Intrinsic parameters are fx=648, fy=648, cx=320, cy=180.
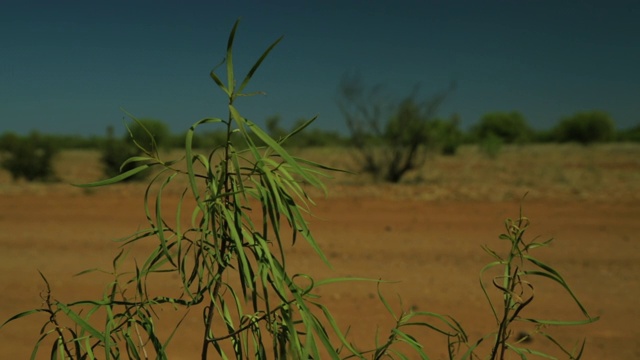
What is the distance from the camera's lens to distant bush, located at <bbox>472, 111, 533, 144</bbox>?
7561 centimetres

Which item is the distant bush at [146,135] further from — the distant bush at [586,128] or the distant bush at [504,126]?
the distant bush at [586,128]

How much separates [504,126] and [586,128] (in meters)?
10.2

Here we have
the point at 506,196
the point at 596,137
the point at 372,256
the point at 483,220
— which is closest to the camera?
the point at 372,256

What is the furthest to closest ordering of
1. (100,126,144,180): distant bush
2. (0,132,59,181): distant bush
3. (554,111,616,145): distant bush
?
(554,111,616,145): distant bush
(100,126,144,180): distant bush
(0,132,59,181): distant bush

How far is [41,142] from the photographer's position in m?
18.9

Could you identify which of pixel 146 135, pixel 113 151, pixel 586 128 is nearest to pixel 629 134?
pixel 586 128

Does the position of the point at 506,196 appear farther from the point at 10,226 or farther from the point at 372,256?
the point at 10,226

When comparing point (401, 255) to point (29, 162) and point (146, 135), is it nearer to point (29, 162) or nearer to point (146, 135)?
point (146, 135)

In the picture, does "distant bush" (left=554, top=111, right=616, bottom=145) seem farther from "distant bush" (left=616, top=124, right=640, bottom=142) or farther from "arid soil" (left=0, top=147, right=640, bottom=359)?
"arid soil" (left=0, top=147, right=640, bottom=359)

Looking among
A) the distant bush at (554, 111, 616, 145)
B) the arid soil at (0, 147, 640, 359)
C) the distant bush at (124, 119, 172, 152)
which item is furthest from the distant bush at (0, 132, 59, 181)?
the distant bush at (554, 111, 616, 145)

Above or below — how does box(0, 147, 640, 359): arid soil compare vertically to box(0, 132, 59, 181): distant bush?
below

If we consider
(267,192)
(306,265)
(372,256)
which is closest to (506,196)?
(372,256)

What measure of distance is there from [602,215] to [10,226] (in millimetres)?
8484

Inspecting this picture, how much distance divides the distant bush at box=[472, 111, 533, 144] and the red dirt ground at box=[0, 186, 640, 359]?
66.3 meters
